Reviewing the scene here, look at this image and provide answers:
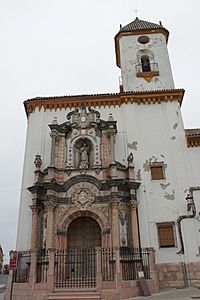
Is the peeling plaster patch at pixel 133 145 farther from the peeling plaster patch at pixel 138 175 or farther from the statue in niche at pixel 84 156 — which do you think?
the statue in niche at pixel 84 156

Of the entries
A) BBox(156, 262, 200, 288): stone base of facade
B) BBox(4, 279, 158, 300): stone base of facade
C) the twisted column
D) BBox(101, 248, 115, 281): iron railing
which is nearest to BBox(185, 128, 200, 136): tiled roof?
BBox(156, 262, 200, 288): stone base of facade

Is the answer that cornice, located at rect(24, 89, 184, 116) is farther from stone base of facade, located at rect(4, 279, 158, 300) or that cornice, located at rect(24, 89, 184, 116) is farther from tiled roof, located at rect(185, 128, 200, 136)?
stone base of facade, located at rect(4, 279, 158, 300)

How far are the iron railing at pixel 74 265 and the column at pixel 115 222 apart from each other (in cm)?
159

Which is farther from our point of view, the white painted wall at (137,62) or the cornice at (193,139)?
the white painted wall at (137,62)

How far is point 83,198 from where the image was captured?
53.7 feet

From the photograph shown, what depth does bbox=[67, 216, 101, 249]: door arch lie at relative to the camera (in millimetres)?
16281

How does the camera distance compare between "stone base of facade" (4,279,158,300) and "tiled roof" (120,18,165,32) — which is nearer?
"stone base of facade" (4,279,158,300)

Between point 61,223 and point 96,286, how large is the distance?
15.8ft

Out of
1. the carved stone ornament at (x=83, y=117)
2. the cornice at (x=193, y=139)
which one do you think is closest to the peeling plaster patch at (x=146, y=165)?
the cornice at (x=193, y=139)

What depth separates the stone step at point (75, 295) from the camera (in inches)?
447

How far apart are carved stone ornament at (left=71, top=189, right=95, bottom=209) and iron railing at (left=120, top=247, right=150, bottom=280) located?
310cm

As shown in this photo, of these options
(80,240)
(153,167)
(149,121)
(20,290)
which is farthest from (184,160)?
(20,290)

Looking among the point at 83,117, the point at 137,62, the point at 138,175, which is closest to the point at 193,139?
the point at 138,175

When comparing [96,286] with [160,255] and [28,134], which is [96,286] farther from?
[28,134]
